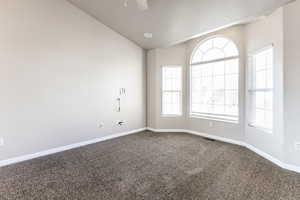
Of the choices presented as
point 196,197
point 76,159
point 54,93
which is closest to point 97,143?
point 76,159

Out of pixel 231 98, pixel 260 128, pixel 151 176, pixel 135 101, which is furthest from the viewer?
pixel 135 101

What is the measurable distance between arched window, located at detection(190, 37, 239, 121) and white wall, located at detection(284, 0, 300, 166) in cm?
131

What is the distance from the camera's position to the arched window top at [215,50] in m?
4.09

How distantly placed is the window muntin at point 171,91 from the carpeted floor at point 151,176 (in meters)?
1.79

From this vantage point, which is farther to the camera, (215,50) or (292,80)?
(215,50)

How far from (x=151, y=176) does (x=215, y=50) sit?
3.67m

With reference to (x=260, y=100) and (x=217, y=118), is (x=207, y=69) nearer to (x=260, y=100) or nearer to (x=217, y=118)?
(x=217, y=118)

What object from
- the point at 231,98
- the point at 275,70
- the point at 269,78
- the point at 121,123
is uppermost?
the point at 275,70

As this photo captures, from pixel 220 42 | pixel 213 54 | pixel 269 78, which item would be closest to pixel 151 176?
pixel 269 78

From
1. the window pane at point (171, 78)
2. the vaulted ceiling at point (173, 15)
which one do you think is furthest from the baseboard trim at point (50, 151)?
the vaulted ceiling at point (173, 15)

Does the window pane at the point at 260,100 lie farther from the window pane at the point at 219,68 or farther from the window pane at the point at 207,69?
the window pane at the point at 207,69

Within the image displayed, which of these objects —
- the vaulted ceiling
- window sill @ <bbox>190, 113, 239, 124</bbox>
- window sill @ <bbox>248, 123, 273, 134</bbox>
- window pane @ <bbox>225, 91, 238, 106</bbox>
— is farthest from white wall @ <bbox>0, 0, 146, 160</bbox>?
window sill @ <bbox>248, 123, 273, 134</bbox>

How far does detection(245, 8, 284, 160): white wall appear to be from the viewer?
2742 millimetres

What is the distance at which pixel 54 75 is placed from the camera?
131 inches
